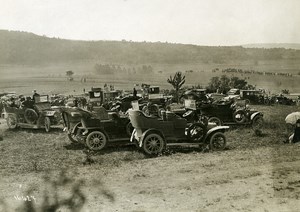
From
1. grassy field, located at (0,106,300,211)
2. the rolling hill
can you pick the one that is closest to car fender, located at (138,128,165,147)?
grassy field, located at (0,106,300,211)

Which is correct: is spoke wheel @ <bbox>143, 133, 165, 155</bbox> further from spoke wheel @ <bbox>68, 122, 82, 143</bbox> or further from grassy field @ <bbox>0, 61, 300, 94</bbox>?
grassy field @ <bbox>0, 61, 300, 94</bbox>

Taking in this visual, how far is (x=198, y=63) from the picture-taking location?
72938 mm

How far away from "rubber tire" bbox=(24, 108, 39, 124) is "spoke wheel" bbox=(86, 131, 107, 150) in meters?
5.18

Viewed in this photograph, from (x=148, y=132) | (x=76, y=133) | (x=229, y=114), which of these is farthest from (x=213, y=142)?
(x=229, y=114)

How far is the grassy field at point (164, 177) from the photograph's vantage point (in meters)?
6.32

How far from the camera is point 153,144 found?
32.6 ft

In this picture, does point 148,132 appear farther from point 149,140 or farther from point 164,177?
point 164,177

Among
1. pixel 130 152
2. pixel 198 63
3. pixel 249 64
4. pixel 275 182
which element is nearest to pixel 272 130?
pixel 130 152

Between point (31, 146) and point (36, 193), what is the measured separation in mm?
5196

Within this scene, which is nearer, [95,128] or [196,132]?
[196,132]

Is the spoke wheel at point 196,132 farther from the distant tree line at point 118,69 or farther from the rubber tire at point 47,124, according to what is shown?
the distant tree line at point 118,69

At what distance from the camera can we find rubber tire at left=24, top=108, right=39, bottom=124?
15237 mm

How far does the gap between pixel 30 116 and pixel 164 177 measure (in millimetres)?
9383

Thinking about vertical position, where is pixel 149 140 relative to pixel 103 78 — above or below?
below
